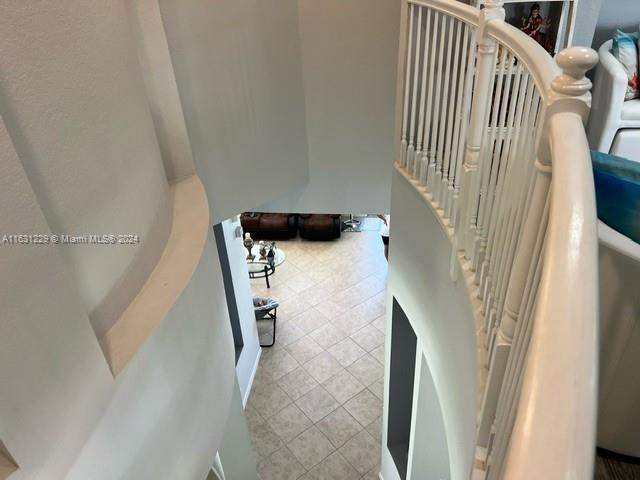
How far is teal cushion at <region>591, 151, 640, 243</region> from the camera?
5.01ft

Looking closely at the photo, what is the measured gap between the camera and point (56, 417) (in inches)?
53.6

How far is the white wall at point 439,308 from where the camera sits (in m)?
1.97

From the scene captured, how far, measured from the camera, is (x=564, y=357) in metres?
0.54

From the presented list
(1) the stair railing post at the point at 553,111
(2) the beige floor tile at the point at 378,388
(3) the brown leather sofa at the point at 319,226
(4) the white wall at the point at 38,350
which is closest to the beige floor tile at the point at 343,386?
(2) the beige floor tile at the point at 378,388

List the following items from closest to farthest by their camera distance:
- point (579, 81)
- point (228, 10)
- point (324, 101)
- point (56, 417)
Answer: point (579, 81), point (56, 417), point (228, 10), point (324, 101)

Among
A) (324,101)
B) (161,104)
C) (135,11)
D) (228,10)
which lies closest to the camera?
(135,11)

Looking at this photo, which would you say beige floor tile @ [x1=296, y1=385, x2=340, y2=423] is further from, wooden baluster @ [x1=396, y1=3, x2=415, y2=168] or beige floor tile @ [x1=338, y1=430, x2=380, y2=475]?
wooden baluster @ [x1=396, y1=3, x2=415, y2=168]

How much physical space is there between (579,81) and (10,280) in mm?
1315

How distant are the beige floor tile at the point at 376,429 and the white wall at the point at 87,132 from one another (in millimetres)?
3947

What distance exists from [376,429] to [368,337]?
51.4 inches

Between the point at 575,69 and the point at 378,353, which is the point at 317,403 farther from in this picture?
the point at 575,69

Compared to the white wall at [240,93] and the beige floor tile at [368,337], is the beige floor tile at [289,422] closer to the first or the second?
the beige floor tile at [368,337]

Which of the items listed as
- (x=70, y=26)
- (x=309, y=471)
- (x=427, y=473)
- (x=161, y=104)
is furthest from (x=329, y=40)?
(x=309, y=471)

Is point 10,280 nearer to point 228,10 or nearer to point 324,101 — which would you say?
point 228,10
